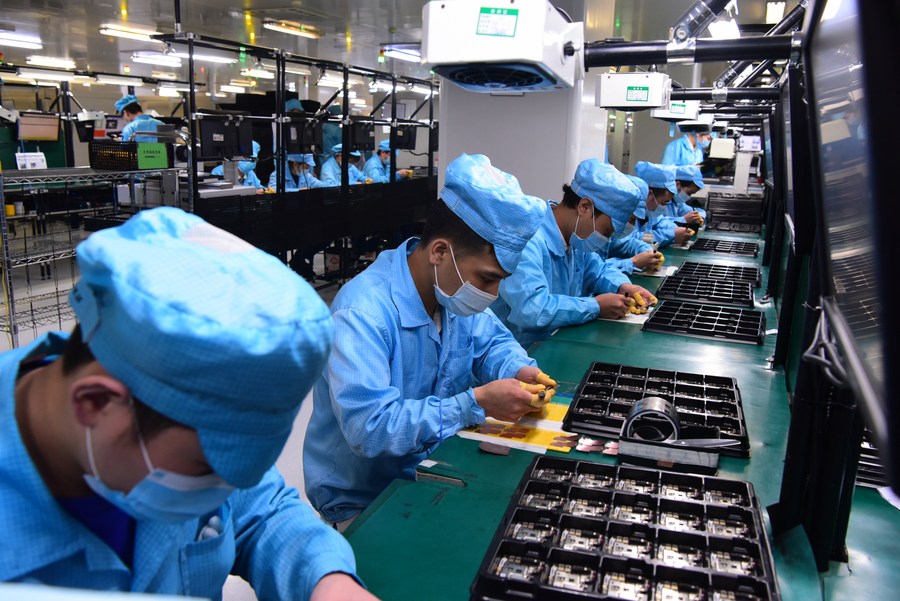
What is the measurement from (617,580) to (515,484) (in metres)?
0.42

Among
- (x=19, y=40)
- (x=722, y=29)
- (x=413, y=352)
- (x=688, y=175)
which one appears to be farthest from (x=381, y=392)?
(x=19, y=40)

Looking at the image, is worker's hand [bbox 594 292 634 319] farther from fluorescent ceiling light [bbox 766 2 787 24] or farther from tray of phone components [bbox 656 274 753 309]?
fluorescent ceiling light [bbox 766 2 787 24]

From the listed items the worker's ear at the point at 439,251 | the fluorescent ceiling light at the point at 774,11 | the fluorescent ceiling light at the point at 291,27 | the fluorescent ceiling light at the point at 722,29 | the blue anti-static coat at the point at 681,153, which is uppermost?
the fluorescent ceiling light at the point at 291,27

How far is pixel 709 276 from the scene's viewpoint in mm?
4230

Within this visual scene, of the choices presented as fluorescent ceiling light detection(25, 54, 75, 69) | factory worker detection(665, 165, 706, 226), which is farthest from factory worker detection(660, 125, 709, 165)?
fluorescent ceiling light detection(25, 54, 75, 69)

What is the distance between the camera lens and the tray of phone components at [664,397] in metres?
1.80

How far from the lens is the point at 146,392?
735mm

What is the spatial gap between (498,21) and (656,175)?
4.25 meters

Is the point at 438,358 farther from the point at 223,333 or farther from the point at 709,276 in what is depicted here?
the point at 709,276

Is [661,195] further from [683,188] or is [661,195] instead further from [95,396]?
[95,396]

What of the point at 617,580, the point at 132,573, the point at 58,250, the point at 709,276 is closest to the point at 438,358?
the point at 617,580

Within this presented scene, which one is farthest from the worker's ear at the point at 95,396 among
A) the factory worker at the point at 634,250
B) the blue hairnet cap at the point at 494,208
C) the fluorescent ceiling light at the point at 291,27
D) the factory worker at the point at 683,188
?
the fluorescent ceiling light at the point at 291,27

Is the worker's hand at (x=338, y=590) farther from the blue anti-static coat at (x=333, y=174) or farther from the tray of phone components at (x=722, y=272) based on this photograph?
the blue anti-static coat at (x=333, y=174)

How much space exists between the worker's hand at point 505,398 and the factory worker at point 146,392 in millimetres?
989
